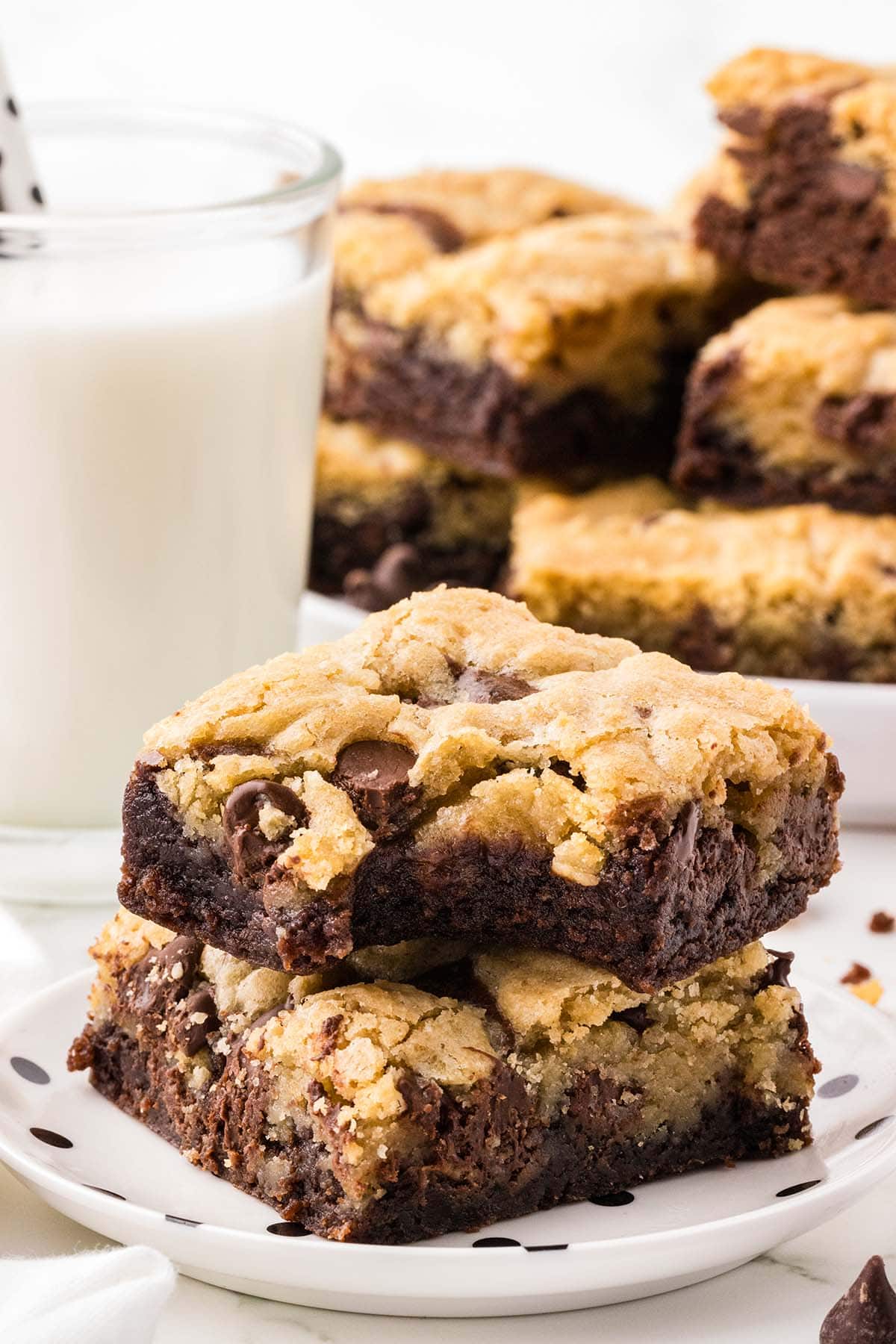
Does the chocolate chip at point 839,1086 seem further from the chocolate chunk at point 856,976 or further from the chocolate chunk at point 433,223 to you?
the chocolate chunk at point 433,223

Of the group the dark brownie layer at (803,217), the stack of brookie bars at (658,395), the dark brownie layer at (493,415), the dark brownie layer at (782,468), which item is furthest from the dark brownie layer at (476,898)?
the dark brownie layer at (803,217)

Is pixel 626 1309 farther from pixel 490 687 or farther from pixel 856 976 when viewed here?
pixel 856 976

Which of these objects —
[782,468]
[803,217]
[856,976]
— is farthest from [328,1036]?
[803,217]

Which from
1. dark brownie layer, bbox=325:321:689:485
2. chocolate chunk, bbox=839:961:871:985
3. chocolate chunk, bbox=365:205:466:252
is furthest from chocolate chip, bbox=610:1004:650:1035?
chocolate chunk, bbox=365:205:466:252

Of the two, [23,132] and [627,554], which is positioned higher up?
[23,132]

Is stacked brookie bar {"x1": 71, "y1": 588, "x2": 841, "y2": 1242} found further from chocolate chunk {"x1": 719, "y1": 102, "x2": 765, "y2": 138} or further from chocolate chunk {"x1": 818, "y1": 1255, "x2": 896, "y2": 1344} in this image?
chocolate chunk {"x1": 719, "y1": 102, "x2": 765, "y2": 138}

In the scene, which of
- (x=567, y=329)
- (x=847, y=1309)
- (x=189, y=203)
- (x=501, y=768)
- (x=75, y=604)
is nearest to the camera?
(x=847, y=1309)

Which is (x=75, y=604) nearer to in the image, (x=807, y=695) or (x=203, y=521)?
(x=203, y=521)

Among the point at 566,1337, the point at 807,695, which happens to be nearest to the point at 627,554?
the point at 807,695
